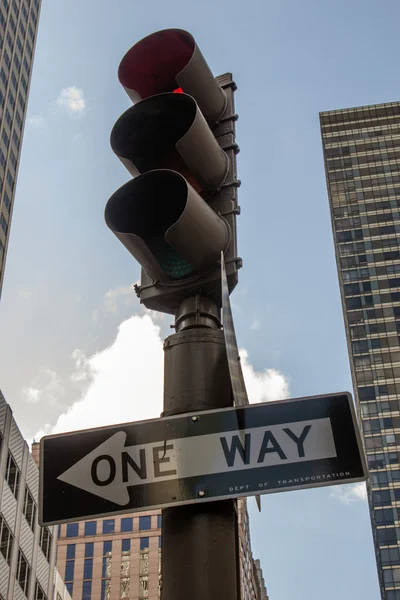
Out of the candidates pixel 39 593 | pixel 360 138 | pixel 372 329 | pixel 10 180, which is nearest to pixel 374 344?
pixel 372 329

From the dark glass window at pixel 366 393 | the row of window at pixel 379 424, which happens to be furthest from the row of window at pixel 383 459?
the dark glass window at pixel 366 393

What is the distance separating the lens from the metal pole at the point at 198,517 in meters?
2.54

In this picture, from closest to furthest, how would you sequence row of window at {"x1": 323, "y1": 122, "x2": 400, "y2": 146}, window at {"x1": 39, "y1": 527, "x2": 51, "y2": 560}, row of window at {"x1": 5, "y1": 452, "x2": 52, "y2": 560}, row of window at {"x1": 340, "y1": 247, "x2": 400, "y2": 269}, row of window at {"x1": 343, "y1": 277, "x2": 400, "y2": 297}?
row of window at {"x1": 5, "y1": 452, "x2": 52, "y2": 560} → window at {"x1": 39, "y1": 527, "x2": 51, "y2": 560} → row of window at {"x1": 343, "y1": 277, "x2": 400, "y2": 297} → row of window at {"x1": 340, "y1": 247, "x2": 400, "y2": 269} → row of window at {"x1": 323, "y1": 122, "x2": 400, "y2": 146}

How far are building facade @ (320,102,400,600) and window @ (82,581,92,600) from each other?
37341 mm

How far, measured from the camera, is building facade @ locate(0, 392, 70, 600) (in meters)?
41.0

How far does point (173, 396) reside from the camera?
2.99 meters

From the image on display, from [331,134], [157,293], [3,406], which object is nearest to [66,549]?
[3,406]

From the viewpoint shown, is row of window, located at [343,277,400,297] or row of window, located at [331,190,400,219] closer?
row of window, located at [343,277,400,297]

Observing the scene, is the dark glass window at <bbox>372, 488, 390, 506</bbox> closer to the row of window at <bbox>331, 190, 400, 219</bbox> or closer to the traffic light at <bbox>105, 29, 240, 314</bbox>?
the row of window at <bbox>331, 190, 400, 219</bbox>

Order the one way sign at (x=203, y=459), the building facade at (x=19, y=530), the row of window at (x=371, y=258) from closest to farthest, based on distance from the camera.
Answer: the one way sign at (x=203, y=459) < the building facade at (x=19, y=530) < the row of window at (x=371, y=258)

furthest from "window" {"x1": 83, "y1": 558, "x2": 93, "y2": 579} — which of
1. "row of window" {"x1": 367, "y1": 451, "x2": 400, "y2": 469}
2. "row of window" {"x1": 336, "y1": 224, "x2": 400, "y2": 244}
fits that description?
"row of window" {"x1": 336, "y1": 224, "x2": 400, "y2": 244}

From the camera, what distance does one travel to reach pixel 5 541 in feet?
134

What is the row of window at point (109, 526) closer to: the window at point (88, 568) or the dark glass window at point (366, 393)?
the window at point (88, 568)

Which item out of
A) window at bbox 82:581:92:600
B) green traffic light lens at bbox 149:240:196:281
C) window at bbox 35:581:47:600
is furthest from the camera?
window at bbox 82:581:92:600
